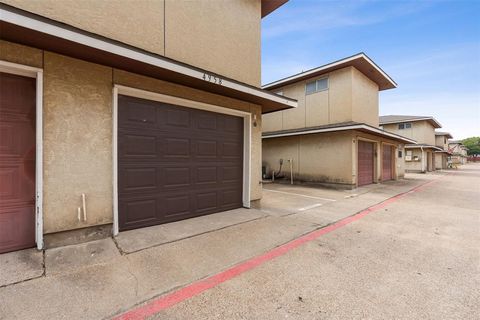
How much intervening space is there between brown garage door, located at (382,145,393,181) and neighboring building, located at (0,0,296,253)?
12.3 metres

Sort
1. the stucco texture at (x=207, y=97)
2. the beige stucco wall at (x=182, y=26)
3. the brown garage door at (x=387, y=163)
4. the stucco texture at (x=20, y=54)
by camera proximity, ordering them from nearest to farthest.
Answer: the stucco texture at (x=20, y=54) → the beige stucco wall at (x=182, y=26) → the stucco texture at (x=207, y=97) → the brown garage door at (x=387, y=163)

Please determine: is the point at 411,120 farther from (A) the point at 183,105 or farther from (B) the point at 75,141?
(B) the point at 75,141

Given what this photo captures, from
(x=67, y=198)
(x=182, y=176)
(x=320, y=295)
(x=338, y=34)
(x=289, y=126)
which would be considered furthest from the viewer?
(x=289, y=126)

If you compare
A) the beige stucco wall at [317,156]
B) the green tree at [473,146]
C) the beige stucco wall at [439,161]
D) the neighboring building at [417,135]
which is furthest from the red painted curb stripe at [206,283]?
the green tree at [473,146]

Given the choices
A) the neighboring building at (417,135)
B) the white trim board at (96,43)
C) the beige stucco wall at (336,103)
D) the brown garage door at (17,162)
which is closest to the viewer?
the white trim board at (96,43)

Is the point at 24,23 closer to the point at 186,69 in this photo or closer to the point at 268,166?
the point at 186,69

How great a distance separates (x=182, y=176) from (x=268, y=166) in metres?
10.1

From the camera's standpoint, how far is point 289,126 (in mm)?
13109

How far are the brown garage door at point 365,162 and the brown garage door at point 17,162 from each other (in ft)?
41.7

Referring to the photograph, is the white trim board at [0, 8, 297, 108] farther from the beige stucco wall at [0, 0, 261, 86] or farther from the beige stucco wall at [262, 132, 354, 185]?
the beige stucco wall at [262, 132, 354, 185]

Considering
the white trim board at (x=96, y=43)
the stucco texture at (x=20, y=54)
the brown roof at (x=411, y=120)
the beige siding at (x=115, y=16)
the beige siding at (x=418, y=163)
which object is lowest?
the beige siding at (x=418, y=163)

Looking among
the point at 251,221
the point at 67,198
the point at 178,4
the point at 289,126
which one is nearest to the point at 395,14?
the point at 289,126

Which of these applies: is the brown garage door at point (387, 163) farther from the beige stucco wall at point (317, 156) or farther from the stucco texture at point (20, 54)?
the stucco texture at point (20, 54)

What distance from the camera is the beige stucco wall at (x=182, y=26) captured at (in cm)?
340
